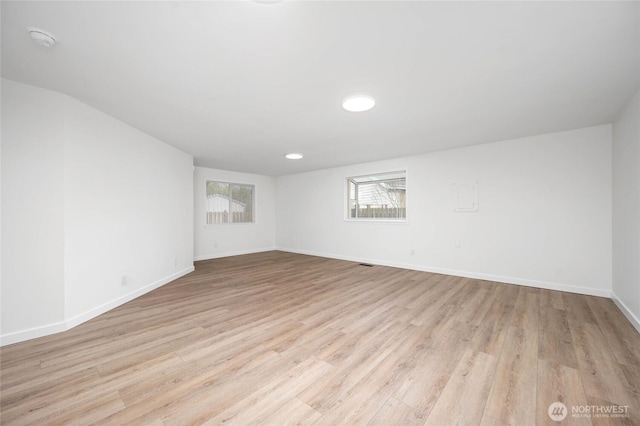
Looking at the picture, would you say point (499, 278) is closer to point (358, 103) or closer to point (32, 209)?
point (358, 103)

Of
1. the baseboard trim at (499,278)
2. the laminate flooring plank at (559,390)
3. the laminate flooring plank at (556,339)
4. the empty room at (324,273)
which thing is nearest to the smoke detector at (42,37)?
the empty room at (324,273)

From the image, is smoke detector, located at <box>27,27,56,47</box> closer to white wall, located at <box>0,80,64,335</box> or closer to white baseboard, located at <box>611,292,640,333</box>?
white wall, located at <box>0,80,64,335</box>

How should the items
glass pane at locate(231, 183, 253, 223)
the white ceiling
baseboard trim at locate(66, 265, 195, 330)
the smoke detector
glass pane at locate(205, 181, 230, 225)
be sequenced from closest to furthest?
the white ceiling < the smoke detector < baseboard trim at locate(66, 265, 195, 330) < glass pane at locate(205, 181, 230, 225) < glass pane at locate(231, 183, 253, 223)

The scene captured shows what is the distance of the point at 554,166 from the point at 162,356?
5.49m

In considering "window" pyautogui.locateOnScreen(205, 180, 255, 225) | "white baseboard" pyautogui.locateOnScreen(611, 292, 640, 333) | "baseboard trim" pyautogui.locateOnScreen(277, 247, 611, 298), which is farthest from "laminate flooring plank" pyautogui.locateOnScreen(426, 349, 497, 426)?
"window" pyautogui.locateOnScreen(205, 180, 255, 225)

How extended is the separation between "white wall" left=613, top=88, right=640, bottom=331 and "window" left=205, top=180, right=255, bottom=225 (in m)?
7.24

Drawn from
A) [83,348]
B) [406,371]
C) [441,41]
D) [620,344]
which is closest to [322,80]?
[441,41]

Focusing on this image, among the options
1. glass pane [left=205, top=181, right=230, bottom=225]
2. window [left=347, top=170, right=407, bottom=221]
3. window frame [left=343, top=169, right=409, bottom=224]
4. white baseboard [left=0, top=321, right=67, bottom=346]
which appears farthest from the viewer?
glass pane [left=205, top=181, right=230, bottom=225]

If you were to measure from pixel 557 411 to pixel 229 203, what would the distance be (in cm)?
690

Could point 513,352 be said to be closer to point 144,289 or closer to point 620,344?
point 620,344

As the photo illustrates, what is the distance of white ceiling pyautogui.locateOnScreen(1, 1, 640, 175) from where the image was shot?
145 cm

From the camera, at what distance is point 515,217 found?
13.1 ft

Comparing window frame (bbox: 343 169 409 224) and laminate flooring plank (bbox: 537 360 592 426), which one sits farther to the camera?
window frame (bbox: 343 169 409 224)

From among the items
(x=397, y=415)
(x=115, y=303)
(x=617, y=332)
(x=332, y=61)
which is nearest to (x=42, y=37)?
(x=332, y=61)
